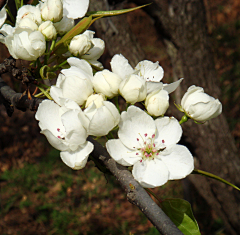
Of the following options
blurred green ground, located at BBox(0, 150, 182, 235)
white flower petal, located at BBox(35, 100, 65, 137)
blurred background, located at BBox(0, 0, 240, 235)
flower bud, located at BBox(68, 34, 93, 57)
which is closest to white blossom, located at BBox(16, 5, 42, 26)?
flower bud, located at BBox(68, 34, 93, 57)

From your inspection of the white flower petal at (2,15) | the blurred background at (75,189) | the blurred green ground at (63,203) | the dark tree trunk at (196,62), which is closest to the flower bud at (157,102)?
the white flower petal at (2,15)

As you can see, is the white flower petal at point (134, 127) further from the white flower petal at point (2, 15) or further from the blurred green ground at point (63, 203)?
the blurred green ground at point (63, 203)

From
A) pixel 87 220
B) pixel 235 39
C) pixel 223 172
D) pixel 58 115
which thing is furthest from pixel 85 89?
pixel 235 39

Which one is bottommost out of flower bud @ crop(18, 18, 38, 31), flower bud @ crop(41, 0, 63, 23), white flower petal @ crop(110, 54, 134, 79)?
white flower petal @ crop(110, 54, 134, 79)

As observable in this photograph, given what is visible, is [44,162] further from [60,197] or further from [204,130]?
[204,130]

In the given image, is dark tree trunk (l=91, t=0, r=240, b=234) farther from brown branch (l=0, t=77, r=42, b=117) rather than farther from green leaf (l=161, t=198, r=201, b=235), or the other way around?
green leaf (l=161, t=198, r=201, b=235)
